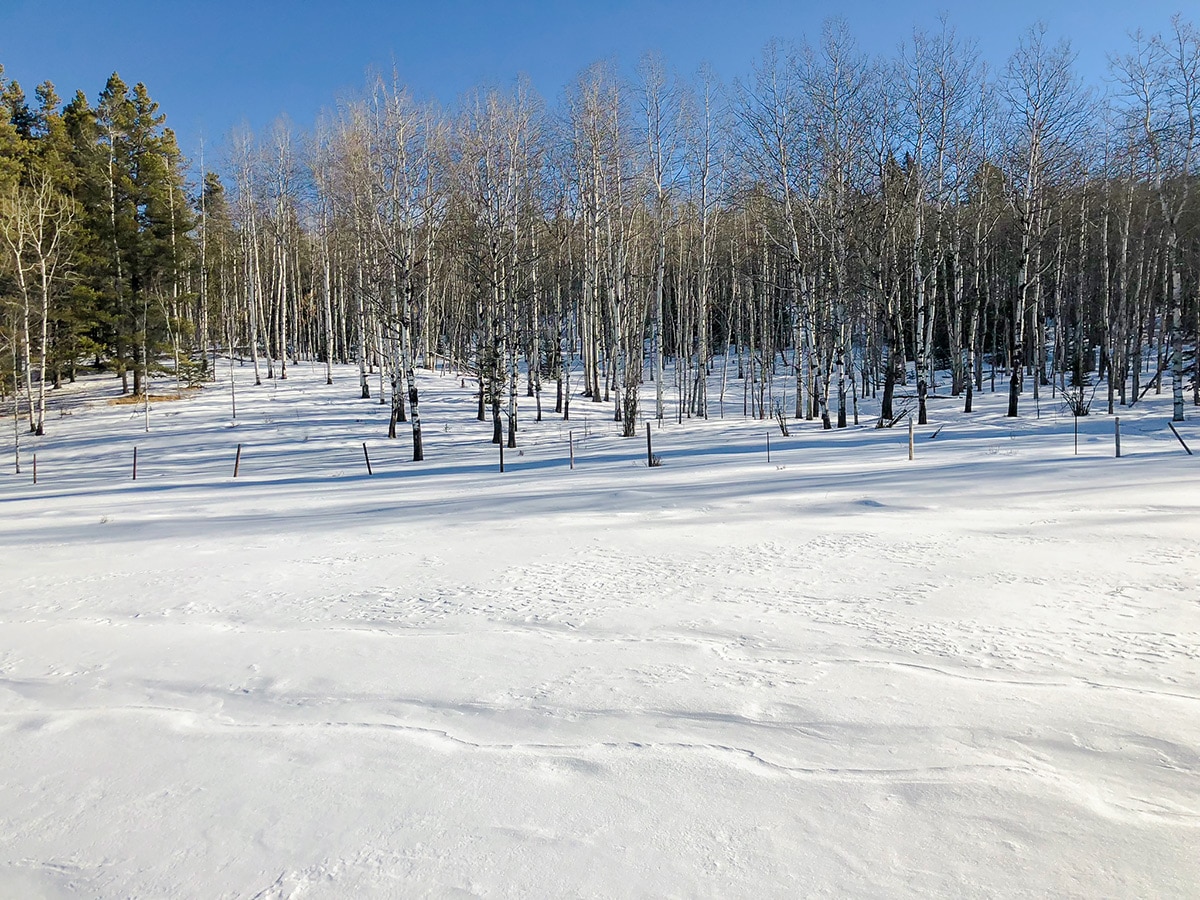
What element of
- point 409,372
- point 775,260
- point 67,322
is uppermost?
point 775,260

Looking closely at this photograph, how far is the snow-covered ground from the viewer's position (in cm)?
276

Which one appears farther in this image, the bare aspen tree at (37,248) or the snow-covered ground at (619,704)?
the bare aspen tree at (37,248)

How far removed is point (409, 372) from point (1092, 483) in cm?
1726

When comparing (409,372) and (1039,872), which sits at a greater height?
(409,372)

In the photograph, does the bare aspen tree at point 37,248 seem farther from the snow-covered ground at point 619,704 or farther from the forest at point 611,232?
the snow-covered ground at point 619,704

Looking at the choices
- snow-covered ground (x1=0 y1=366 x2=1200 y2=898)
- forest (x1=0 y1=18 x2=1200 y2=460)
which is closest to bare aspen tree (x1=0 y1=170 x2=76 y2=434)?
forest (x1=0 y1=18 x2=1200 y2=460)

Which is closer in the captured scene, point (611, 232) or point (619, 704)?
point (619, 704)

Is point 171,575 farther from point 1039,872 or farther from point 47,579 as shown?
point 1039,872

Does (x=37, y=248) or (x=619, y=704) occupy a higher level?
(x=37, y=248)

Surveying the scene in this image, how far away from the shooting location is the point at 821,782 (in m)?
3.21

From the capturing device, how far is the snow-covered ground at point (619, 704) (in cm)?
276

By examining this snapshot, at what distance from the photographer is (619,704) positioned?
4066 millimetres

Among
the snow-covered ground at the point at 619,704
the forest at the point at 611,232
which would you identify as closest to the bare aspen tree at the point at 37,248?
the forest at the point at 611,232

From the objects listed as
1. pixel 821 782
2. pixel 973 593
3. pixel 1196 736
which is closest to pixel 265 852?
pixel 821 782
